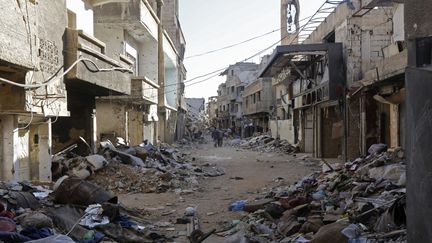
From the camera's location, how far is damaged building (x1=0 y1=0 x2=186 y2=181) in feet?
26.9

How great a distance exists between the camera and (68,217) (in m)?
6.59

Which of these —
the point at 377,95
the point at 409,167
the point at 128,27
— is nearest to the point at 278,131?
the point at 128,27

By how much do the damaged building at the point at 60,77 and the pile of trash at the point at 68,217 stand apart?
1724 mm

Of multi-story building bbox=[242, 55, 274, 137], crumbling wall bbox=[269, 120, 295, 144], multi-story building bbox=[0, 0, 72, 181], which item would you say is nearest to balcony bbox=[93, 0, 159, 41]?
multi-story building bbox=[0, 0, 72, 181]

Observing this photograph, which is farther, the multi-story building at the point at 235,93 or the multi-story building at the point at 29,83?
the multi-story building at the point at 235,93

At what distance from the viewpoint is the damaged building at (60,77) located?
8.19 m

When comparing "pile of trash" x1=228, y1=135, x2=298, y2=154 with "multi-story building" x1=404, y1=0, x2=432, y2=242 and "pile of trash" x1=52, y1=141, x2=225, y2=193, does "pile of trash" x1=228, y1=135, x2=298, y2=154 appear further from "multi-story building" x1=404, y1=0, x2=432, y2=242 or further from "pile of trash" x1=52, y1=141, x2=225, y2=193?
"multi-story building" x1=404, y1=0, x2=432, y2=242

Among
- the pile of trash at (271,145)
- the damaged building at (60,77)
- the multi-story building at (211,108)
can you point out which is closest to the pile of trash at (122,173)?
the damaged building at (60,77)

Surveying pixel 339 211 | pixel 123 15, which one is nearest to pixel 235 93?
pixel 123 15

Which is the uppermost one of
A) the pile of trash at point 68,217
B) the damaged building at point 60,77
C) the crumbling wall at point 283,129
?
the damaged building at point 60,77

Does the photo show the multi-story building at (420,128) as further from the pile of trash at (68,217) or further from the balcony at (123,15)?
the balcony at (123,15)

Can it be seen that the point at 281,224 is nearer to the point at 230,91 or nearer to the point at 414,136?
the point at 414,136

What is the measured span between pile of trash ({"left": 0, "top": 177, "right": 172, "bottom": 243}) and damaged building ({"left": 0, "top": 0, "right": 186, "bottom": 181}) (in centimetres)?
172

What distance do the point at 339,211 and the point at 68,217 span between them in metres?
4.20
